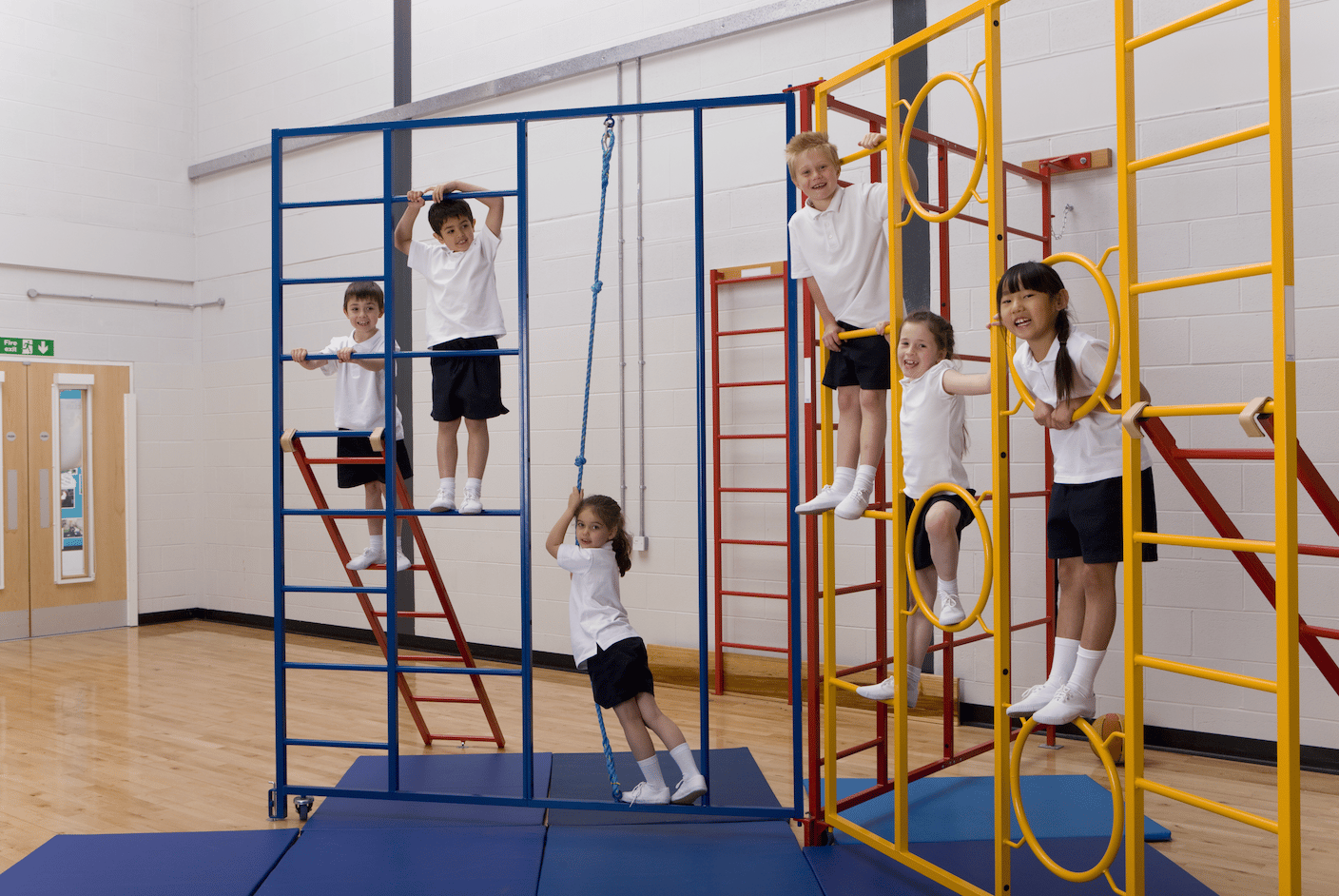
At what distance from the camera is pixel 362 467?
4.38 m

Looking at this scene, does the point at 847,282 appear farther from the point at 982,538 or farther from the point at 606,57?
the point at 606,57

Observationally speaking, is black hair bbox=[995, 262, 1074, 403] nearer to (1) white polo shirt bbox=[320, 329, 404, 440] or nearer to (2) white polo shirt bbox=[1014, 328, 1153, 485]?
(2) white polo shirt bbox=[1014, 328, 1153, 485]

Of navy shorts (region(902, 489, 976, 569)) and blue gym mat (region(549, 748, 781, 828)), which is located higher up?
navy shorts (region(902, 489, 976, 569))

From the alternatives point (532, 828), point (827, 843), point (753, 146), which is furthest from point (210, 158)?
point (827, 843)

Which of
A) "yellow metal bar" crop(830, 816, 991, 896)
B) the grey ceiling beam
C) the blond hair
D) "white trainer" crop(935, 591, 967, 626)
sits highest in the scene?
the grey ceiling beam

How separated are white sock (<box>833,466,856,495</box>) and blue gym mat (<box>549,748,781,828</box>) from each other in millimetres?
1119

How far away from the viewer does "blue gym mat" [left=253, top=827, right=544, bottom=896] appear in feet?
9.84

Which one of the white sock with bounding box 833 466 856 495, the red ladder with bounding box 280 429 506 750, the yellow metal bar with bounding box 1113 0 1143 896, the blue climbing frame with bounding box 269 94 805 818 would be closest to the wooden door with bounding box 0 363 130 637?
the red ladder with bounding box 280 429 506 750

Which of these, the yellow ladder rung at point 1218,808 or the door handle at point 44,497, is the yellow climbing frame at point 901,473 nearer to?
the yellow ladder rung at point 1218,808

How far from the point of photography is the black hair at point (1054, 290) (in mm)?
2535

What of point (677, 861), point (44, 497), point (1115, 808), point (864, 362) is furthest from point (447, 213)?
point (44, 497)

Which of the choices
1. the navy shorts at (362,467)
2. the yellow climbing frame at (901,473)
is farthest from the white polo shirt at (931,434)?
the navy shorts at (362,467)

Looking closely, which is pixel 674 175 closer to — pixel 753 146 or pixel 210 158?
pixel 753 146

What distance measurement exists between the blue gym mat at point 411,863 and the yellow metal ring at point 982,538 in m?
1.44
